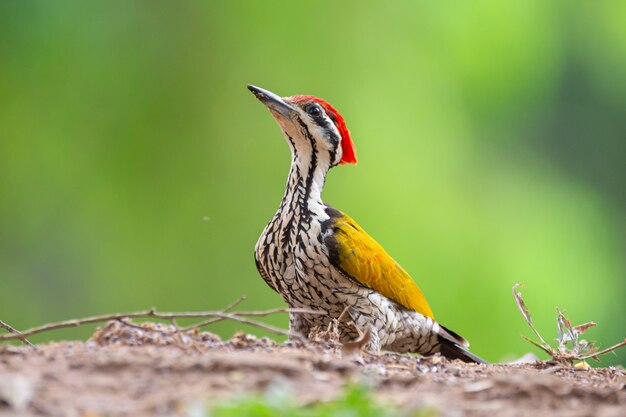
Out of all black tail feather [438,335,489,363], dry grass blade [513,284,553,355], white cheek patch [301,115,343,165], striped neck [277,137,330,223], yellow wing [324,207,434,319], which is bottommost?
black tail feather [438,335,489,363]

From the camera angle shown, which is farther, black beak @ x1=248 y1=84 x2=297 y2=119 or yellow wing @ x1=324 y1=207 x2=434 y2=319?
black beak @ x1=248 y1=84 x2=297 y2=119

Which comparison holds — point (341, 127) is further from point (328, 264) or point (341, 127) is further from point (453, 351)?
point (453, 351)

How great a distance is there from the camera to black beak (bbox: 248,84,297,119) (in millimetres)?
4886

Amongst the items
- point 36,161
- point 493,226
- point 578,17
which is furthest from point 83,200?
point 578,17

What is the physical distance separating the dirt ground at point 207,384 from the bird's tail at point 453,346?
5.57 ft

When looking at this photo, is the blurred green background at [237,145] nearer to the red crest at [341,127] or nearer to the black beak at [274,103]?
the red crest at [341,127]

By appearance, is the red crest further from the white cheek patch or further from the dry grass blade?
the dry grass blade

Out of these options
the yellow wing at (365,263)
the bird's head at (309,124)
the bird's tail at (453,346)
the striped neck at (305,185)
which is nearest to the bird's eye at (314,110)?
the bird's head at (309,124)

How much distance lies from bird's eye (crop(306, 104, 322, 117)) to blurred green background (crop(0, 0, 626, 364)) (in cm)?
592

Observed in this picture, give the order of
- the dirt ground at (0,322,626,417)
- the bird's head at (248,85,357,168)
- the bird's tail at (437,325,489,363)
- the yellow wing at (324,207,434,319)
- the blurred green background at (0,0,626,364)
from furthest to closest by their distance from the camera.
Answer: the blurred green background at (0,0,626,364) → the bird's tail at (437,325,489,363) → the bird's head at (248,85,357,168) → the yellow wing at (324,207,434,319) → the dirt ground at (0,322,626,417)

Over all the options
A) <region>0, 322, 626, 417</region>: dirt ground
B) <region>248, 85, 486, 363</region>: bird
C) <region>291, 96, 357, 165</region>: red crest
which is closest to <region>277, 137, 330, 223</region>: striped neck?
<region>248, 85, 486, 363</region>: bird

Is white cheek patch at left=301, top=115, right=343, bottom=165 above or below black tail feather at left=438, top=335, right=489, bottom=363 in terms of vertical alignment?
above

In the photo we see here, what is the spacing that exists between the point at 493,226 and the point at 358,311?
22.5 feet

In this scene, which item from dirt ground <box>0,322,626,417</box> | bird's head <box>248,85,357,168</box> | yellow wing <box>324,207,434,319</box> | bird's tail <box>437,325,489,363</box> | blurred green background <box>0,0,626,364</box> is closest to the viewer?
dirt ground <box>0,322,626,417</box>
